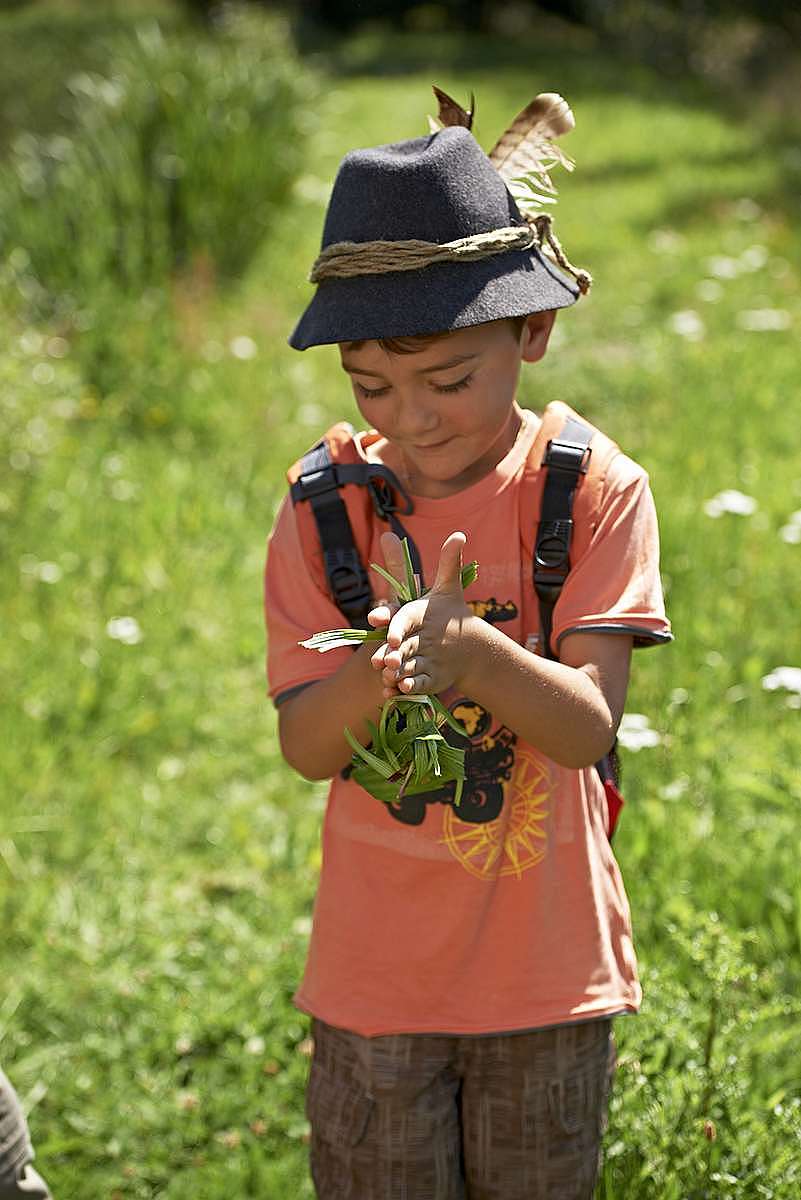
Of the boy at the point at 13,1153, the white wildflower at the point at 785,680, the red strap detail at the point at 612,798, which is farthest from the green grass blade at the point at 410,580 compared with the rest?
the white wildflower at the point at 785,680

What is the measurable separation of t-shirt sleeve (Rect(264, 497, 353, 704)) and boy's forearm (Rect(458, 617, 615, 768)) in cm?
31

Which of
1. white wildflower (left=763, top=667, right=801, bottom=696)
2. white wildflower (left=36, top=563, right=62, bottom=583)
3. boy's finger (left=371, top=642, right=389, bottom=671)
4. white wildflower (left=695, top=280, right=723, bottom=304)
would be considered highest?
white wildflower (left=695, top=280, right=723, bottom=304)

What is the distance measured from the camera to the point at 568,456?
5.98 feet

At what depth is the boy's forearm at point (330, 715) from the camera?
172cm

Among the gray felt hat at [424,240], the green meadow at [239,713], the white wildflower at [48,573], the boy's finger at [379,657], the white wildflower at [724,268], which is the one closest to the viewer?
the boy's finger at [379,657]

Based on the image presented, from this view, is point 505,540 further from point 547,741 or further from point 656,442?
point 656,442

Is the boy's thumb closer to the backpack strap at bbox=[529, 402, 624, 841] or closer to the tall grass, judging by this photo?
the backpack strap at bbox=[529, 402, 624, 841]

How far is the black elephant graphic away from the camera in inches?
75.2

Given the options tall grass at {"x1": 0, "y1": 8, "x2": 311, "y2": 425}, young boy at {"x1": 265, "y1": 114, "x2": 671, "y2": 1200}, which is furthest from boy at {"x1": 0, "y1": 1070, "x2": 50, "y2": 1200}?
tall grass at {"x1": 0, "y1": 8, "x2": 311, "y2": 425}

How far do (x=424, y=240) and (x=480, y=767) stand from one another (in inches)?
28.6

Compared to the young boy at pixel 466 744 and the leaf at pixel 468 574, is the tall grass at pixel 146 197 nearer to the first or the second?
the young boy at pixel 466 744

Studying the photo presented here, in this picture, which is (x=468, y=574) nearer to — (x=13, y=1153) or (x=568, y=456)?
(x=568, y=456)

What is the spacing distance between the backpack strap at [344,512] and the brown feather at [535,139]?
0.47 m

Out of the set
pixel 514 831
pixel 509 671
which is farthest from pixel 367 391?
pixel 514 831
